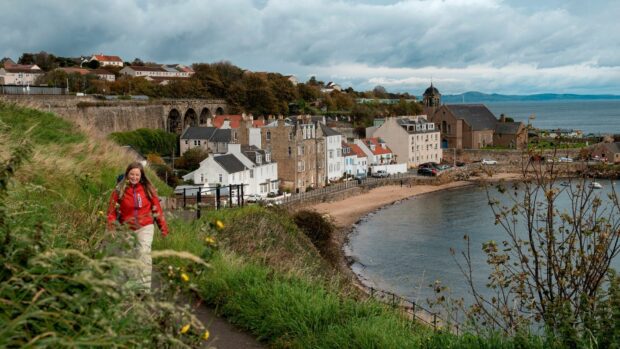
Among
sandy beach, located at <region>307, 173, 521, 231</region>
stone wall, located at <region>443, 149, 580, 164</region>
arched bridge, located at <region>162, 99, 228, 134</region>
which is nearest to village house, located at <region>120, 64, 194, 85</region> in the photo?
arched bridge, located at <region>162, 99, 228, 134</region>

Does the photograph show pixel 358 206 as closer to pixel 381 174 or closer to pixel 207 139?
pixel 381 174

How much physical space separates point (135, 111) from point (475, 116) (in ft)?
133

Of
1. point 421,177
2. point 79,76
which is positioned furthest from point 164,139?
point 79,76

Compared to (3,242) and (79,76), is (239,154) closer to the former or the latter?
(3,242)

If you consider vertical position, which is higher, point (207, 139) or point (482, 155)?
point (207, 139)

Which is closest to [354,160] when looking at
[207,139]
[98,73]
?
[207,139]

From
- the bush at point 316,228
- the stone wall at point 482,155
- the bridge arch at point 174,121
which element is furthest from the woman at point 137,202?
the stone wall at point 482,155

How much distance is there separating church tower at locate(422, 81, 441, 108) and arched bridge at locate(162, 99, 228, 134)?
28077 mm

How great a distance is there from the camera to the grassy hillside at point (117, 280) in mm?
2904

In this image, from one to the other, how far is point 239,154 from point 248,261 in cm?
3194

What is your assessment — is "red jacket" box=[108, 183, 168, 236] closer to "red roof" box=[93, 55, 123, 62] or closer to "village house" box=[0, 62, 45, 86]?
"village house" box=[0, 62, 45, 86]

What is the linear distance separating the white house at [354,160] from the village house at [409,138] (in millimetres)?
6237

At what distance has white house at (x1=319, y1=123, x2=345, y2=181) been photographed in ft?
163

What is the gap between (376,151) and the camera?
5872 centimetres
